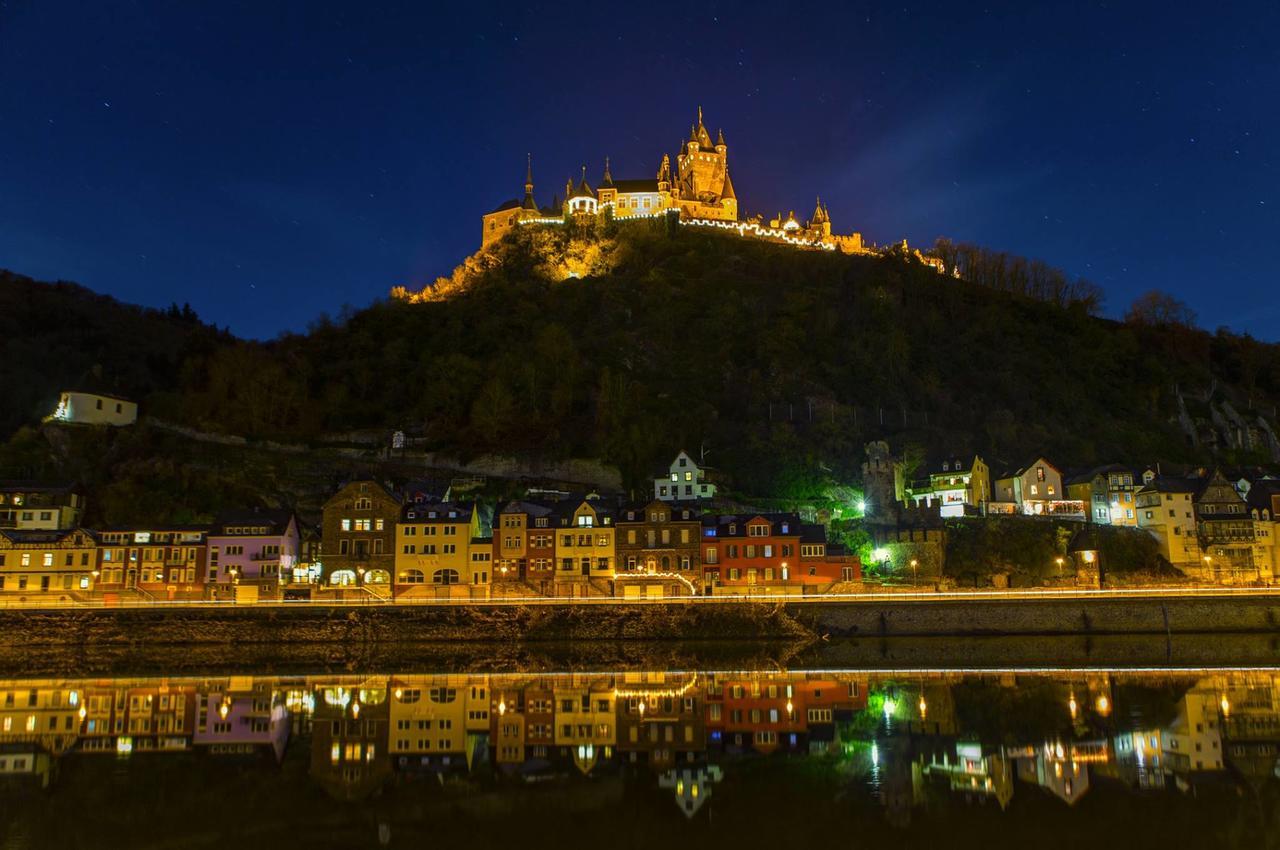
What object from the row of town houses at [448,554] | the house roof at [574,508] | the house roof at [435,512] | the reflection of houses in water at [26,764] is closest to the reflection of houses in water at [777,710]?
the reflection of houses in water at [26,764]

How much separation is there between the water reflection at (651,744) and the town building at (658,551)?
18.9 meters

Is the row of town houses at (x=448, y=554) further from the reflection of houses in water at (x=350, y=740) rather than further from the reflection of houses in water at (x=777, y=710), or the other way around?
the reflection of houses in water at (x=350, y=740)

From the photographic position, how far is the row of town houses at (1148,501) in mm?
64688

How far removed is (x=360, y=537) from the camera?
Result: 5897 centimetres

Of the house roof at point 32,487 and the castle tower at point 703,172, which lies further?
the castle tower at point 703,172

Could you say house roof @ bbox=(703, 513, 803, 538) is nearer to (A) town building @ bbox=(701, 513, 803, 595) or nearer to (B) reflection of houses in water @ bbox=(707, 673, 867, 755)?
(A) town building @ bbox=(701, 513, 803, 595)

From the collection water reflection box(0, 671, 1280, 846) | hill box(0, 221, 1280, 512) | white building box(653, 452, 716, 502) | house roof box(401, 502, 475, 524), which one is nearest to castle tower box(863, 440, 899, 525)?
hill box(0, 221, 1280, 512)

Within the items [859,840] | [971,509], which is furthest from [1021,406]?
[859,840]

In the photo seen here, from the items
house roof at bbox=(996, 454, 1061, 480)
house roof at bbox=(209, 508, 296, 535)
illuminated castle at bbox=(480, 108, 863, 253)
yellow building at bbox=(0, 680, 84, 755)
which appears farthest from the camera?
illuminated castle at bbox=(480, 108, 863, 253)

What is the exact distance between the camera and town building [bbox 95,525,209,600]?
58.2 m

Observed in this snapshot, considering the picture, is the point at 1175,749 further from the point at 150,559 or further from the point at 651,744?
the point at 150,559

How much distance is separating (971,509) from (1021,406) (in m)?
27.0

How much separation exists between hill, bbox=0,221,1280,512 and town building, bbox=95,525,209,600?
58.3ft

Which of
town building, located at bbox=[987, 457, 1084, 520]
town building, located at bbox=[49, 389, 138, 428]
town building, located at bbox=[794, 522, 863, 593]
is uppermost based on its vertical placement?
town building, located at bbox=[49, 389, 138, 428]
